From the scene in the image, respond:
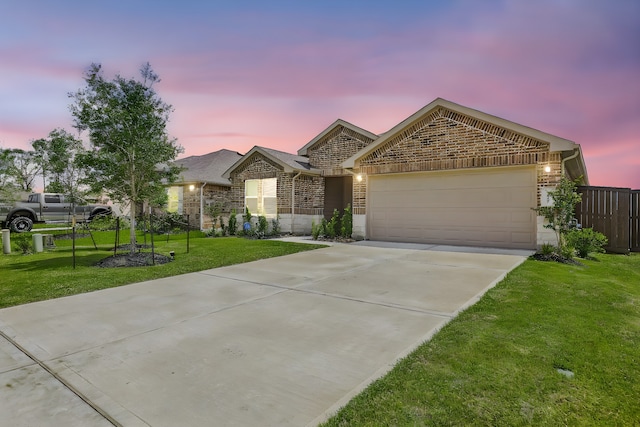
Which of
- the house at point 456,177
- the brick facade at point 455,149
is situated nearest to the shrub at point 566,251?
the house at point 456,177

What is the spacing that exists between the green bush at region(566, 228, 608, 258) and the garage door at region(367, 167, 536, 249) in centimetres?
111

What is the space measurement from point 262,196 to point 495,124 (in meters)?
10.9

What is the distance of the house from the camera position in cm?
1052

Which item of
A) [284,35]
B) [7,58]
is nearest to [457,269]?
[284,35]

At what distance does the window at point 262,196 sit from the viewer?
55.8 feet

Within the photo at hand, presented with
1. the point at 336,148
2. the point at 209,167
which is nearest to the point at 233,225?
the point at 209,167

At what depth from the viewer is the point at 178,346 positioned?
11.6ft

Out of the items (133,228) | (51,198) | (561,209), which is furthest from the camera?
A: (51,198)

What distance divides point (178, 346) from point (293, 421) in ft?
5.96

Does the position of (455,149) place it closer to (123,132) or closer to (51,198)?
(123,132)

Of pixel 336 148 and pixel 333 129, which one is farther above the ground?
pixel 333 129

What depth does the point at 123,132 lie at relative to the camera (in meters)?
9.02

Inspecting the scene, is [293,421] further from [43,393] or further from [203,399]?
[43,393]

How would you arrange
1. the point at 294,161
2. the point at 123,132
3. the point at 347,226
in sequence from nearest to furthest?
the point at 123,132 → the point at 347,226 → the point at 294,161
